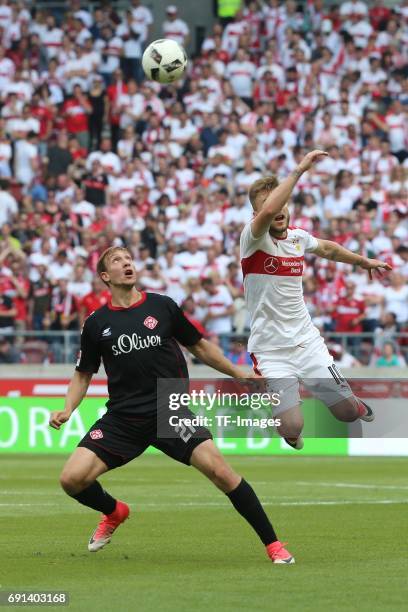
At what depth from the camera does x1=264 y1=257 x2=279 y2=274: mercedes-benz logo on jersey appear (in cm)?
1071

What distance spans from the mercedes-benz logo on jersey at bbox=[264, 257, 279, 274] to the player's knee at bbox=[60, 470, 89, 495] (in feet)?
7.22

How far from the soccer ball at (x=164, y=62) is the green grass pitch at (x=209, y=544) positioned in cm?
468

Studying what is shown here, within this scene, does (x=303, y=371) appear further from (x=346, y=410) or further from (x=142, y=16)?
(x=142, y=16)

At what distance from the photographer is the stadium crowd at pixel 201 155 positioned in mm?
23406

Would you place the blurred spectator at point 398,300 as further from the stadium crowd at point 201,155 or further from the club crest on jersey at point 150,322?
the club crest on jersey at point 150,322

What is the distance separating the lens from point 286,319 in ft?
35.8

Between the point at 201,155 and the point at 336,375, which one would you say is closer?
the point at 336,375

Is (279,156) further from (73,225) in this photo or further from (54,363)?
(54,363)

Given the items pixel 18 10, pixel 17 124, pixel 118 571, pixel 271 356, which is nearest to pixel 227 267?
pixel 17 124

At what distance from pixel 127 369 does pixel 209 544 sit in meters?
1.89

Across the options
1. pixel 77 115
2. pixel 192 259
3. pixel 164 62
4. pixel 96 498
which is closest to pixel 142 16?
pixel 77 115

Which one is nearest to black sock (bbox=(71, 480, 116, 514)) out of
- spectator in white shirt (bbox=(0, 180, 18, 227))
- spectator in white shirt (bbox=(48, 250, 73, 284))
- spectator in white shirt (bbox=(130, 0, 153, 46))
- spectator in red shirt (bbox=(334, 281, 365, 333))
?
spectator in red shirt (bbox=(334, 281, 365, 333))

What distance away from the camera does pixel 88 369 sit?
33.1 feet

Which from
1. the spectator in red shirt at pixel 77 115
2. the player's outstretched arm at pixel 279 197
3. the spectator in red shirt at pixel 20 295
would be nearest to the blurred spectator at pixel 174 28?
the spectator in red shirt at pixel 77 115
